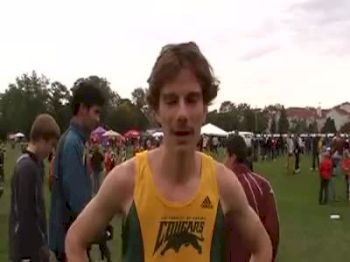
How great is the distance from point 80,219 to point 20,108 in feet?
369

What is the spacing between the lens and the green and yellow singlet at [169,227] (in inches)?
119

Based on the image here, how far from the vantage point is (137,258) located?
3.06 meters

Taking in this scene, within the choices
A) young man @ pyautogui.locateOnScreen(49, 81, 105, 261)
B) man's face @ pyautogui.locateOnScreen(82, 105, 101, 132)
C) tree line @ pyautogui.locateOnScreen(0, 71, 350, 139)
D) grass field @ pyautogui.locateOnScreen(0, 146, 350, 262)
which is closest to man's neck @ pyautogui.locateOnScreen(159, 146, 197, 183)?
young man @ pyautogui.locateOnScreen(49, 81, 105, 261)

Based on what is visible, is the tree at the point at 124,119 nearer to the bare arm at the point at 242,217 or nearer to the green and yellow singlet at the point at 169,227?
the bare arm at the point at 242,217

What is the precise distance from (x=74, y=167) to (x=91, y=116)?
0.38m

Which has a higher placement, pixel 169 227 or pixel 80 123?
pixel 80 123

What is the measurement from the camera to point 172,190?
3061mm

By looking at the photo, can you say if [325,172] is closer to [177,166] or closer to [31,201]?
[31,201]

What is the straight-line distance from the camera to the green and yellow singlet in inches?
119

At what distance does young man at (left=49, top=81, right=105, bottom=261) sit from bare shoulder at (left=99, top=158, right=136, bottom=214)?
2.80 m

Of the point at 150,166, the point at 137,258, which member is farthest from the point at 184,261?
the point at 150,166

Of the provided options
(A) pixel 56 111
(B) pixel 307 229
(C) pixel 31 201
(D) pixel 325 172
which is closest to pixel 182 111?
(C) pixel 31 201

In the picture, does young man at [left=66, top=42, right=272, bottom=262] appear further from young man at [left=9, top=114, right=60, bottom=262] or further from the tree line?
the tree line

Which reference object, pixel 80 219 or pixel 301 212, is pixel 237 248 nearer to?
pixel 80 219
